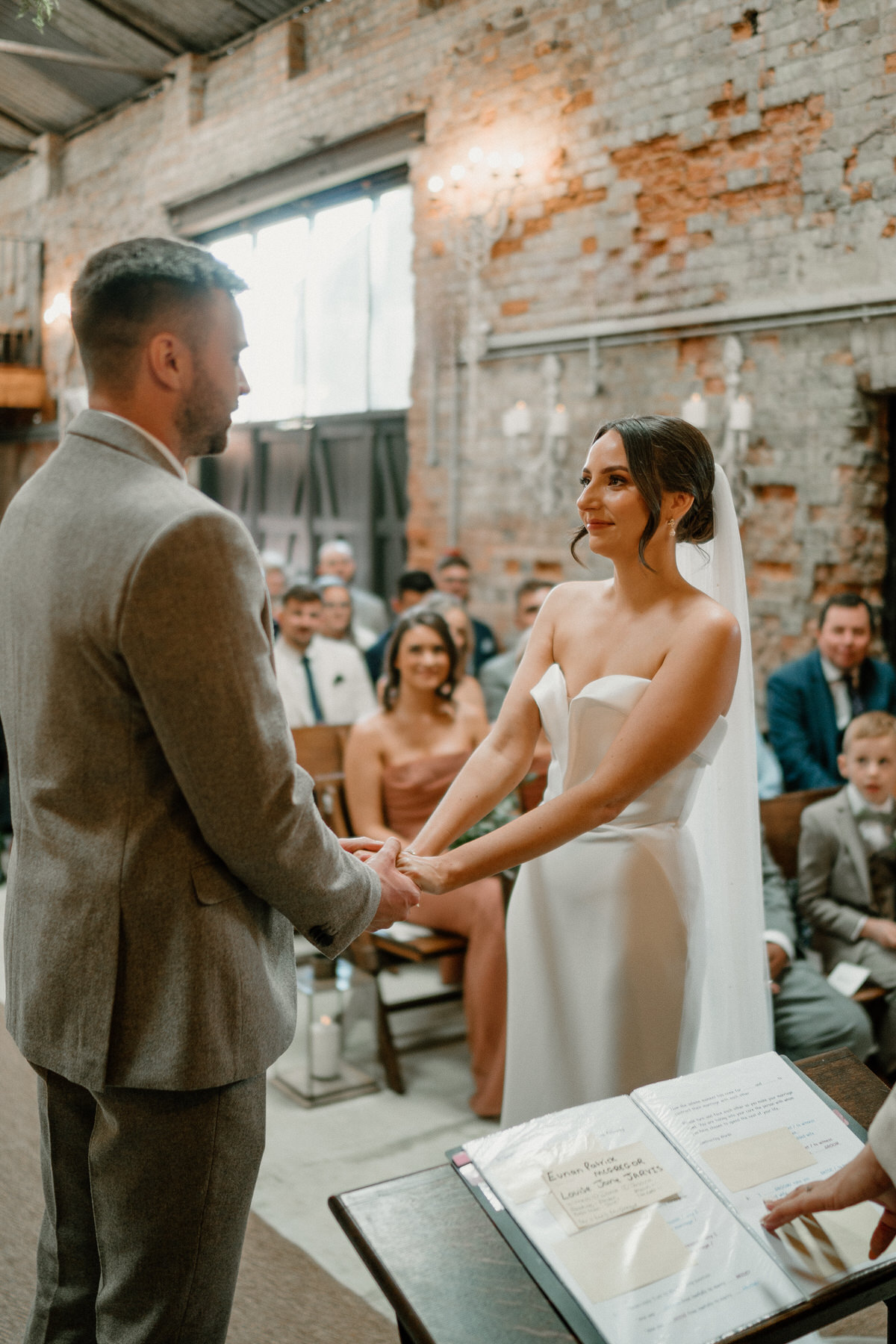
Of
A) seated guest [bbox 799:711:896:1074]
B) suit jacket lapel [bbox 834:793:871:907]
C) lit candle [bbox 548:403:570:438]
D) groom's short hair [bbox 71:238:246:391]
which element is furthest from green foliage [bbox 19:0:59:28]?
lit candle [bbox 548:403:570:438]

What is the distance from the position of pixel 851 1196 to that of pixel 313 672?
4.24 m

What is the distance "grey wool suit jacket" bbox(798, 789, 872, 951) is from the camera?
3549 millimetres

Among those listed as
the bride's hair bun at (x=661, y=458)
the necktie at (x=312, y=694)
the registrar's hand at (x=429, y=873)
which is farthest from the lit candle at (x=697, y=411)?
the registrar's hand at (x=429, y=873)

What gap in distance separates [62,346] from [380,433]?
2186 mm

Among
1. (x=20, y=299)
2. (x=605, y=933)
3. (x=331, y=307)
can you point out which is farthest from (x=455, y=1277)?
(x=331, y=307)

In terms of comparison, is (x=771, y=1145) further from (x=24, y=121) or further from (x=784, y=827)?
(x=24, y=121)

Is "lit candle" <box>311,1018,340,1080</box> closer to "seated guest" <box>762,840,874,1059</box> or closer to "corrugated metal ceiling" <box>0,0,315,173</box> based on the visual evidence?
"seated guest" <box>762,840,874,1059</box>

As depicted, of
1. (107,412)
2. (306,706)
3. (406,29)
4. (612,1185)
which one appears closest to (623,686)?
(612,1185)

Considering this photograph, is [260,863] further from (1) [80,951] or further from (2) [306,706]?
(2) [306,706]

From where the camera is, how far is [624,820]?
2207 millimetres

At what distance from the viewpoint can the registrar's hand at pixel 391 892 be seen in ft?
5.57

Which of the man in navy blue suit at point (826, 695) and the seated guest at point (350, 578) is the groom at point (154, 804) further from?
the seated guest at point (350, 578)

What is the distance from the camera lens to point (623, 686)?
6.91 ft

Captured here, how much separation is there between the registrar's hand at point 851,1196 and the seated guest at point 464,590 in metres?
4.94
